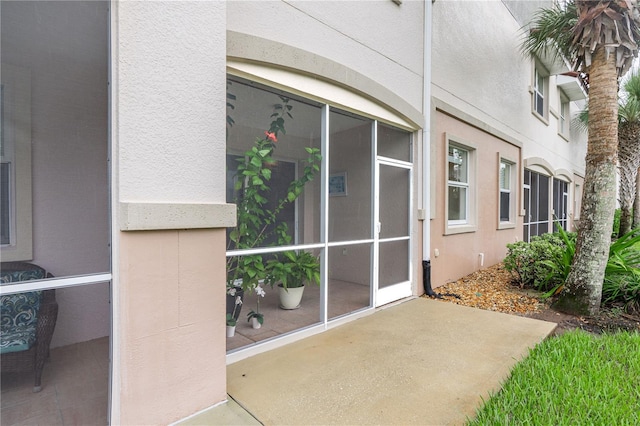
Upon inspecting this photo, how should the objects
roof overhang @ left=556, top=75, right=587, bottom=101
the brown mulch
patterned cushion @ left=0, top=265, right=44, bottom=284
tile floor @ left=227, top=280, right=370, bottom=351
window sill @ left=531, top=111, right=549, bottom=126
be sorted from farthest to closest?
roof overhang @ left=556, top=75, right=587, bottom=101
window sill @ left=531, top=111, right=549, bottom=126
the brown mulch
tile floor @ left=227, top=280, right=370, bottom=351
patterned cushion @ left=0, top=265, right=44, bottom=284

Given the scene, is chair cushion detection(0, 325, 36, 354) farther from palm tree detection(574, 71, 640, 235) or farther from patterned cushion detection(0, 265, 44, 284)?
palm tree detection(574, 71, 640, 235)

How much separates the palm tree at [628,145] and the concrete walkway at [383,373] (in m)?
11.4

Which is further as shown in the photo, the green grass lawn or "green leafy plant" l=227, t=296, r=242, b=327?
"green leafy plant" l=227, t=296, r=242, b=327

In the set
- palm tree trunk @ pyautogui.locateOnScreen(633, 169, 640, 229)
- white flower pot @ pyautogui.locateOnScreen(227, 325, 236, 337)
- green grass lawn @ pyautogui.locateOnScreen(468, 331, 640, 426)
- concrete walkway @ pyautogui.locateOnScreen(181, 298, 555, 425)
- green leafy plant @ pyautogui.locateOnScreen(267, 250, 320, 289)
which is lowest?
concrete walkway @ pyautogui.locateOnScreen(181, 298, 555, 425)

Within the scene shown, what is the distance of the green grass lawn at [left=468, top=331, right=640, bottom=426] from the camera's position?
7.76ft

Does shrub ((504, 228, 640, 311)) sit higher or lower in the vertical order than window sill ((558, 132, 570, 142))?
lower

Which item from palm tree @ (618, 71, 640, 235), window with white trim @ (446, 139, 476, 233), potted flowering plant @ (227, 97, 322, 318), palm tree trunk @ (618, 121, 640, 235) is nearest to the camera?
potted flowering plant @ (227, 97, 322, 318)

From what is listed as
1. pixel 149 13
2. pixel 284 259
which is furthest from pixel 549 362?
pixel 149 13

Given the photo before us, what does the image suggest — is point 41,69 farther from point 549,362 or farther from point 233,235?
point 549,362

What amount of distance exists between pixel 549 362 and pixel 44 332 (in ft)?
14.2

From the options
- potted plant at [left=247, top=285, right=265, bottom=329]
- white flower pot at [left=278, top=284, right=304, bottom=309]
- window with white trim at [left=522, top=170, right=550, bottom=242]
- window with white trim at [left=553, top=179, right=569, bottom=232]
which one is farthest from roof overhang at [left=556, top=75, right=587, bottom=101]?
potted plant at [left=247, top=285, right=265, bottom=329]

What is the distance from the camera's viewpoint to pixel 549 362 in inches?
125

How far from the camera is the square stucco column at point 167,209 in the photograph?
2.21 meters

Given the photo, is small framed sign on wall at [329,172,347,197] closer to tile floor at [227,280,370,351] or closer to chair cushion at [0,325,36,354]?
tile floor at [227,280,370,351]
